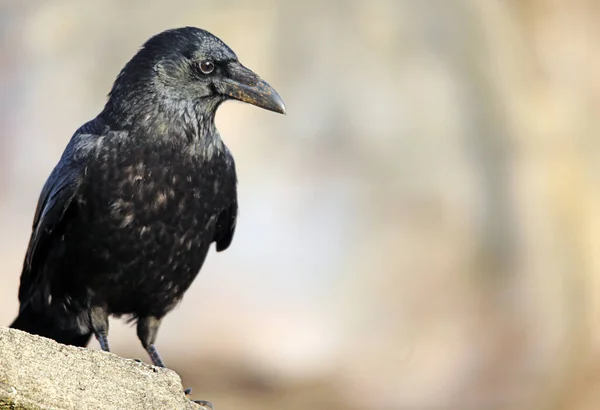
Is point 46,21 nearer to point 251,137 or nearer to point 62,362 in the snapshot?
point 251,137

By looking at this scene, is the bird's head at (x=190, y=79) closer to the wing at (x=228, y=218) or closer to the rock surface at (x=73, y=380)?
the wing at (x=228, y=218)

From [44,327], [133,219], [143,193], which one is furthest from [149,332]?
[143,193]

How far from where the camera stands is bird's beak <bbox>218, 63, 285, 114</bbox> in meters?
5.44

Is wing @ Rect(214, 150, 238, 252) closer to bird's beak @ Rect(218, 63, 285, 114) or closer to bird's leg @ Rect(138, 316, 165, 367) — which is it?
bird's beak @ Rect(218, 63, 285, 114)

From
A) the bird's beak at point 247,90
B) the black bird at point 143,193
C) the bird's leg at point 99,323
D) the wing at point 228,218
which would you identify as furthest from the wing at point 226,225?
the bird's leg at point 99,323

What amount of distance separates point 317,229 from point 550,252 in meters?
2.06

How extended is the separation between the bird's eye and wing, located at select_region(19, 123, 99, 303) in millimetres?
662

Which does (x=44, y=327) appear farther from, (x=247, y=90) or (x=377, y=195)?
(x=377, y=195)

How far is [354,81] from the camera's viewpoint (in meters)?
8.91

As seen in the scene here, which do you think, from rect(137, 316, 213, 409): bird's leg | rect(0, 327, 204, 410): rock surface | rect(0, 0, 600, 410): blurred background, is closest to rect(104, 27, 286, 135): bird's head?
rect(137, 316, 213, 409): bird's leg

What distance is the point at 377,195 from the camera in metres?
8.72

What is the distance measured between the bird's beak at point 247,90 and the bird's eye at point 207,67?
0.28 ft

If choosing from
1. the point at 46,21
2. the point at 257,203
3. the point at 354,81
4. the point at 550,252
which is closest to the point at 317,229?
the point at 257,203

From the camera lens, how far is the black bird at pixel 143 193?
5160 millimetres
